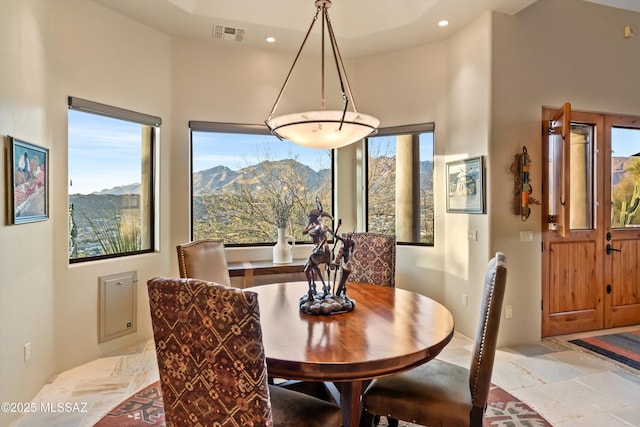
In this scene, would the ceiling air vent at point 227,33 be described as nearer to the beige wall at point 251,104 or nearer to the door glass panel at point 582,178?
the beige wall at point 251,104

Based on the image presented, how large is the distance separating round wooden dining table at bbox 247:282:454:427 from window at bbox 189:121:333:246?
2.14m

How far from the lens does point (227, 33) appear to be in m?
3.86

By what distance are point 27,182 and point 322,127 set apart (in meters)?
2.08

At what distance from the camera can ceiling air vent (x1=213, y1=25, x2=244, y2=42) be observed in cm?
377

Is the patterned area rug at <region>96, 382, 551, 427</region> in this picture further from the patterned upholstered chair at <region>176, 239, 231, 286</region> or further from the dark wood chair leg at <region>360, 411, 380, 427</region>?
the patterned upholstered chair at <region>176, 239, 231, 286</region>

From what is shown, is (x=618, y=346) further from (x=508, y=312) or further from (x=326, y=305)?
(x=326, y=305)

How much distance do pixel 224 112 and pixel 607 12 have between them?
4.25 m

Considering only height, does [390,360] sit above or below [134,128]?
below

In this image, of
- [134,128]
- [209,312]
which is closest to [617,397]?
[209,312]

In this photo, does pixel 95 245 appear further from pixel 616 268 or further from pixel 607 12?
pixel 607 12

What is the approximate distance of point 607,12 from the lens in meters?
3.89

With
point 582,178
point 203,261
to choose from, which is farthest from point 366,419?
point 582,178

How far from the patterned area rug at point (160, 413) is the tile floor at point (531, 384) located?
0.08m

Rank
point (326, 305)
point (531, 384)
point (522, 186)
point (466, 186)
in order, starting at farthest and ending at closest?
point (466, 186) < point (522, 186) < point (531, 384) < point (326, 305)
